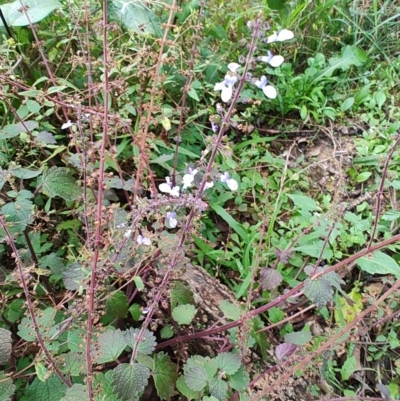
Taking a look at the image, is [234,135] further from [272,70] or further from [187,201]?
[187,201]

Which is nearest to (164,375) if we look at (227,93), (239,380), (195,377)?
(195,377)

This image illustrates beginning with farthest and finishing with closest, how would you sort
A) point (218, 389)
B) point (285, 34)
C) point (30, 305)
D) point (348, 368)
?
point (348, 368) → point (218, 389) → point (30, 305) → point (285, 34)

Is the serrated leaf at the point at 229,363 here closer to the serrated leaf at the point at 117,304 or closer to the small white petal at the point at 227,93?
the serrated leaf at the point at 117,304

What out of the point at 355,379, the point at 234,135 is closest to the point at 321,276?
the point at 355,379

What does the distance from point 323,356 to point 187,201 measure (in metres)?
0.64

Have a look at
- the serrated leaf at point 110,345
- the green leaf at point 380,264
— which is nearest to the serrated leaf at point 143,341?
the serrated leaf at point 110,345

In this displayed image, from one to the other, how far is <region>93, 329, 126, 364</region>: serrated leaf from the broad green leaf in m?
1.18

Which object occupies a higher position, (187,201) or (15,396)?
(187,201)

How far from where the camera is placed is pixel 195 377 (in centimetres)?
104

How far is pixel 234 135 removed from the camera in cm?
212

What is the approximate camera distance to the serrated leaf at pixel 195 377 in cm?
103

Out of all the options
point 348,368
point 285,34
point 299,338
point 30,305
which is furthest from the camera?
point 348,368

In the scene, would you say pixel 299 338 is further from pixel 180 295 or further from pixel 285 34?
pixel 285 34

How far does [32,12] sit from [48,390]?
136 centimetres
